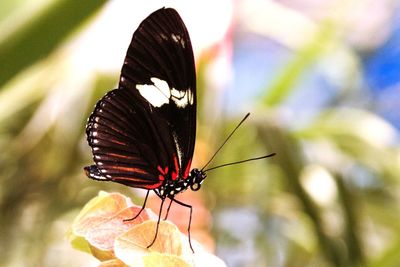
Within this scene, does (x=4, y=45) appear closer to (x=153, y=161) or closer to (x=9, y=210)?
(x=153, y=161)

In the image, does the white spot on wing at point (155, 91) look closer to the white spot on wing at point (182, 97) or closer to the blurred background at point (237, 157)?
the white spot on wing at point (182, 97)

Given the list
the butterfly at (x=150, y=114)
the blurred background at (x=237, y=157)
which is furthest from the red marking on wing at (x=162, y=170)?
the blurred background at (x=237, y=157)

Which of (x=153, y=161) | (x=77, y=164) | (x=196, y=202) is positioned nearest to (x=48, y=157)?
(x=77, y=164)

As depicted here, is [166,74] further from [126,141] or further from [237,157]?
[237,157]

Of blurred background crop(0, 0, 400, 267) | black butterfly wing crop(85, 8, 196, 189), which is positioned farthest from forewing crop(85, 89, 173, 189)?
blurred background crop(0, 0, 400, 267)

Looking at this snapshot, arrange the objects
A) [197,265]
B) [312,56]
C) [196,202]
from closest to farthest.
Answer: [197,265] < [196,202] < [312,56]

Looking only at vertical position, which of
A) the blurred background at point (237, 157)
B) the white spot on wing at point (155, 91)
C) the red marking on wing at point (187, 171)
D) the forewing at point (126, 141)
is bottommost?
the blurred background at point (237, 157)
